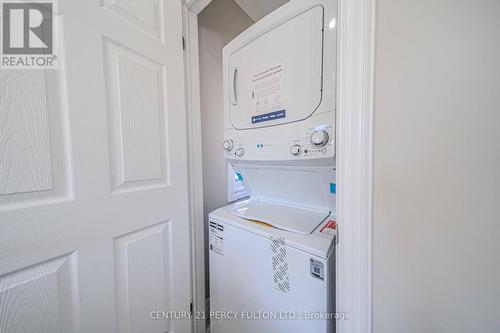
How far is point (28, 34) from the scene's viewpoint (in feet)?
1.81

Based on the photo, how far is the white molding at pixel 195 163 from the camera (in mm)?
1269

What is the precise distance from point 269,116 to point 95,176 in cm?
95

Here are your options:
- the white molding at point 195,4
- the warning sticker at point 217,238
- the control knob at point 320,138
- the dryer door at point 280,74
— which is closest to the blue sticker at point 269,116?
the dryer door at point 280,74

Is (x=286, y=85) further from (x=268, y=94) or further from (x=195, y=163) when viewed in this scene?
(x=195, y=163)

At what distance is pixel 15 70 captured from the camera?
1.74 feet

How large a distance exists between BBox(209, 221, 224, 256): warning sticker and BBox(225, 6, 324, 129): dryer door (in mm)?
771

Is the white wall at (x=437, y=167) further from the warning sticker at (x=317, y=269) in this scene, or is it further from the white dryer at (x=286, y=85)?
the white dryer at (x=286, y=85)

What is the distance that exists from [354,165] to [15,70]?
114cm

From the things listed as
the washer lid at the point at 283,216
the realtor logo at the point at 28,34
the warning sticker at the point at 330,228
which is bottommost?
the warning sticker at the point at 330,228

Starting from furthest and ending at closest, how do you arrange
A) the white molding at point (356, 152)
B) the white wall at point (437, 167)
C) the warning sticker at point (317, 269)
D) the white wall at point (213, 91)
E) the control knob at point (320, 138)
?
the white wall at point (213, 91)
the control knob at point (320, 138)
the warning sticker at point (317, 269)
the white molding at point (356, 152)
the white wall at point (437, 167)

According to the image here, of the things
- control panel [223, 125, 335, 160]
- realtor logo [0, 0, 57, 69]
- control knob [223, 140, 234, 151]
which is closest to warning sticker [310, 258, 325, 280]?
control panel [223, 125, 335, 160]

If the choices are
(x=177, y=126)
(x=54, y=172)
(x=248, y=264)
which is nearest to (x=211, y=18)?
(x=177, y=126)

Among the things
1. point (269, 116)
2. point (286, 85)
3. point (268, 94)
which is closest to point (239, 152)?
point (269, 116)

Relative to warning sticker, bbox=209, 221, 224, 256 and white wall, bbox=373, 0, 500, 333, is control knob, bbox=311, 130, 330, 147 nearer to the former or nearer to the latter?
white wall, bbox=373, 0, 500, 333
